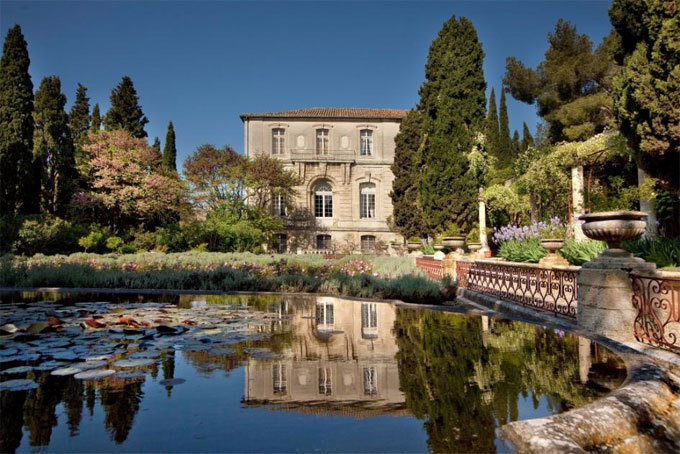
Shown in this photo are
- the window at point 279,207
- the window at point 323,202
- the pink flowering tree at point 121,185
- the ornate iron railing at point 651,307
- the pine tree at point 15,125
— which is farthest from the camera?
the window at point 323,202

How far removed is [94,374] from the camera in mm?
2715

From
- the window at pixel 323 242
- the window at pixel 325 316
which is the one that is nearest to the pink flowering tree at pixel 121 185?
the window at pixel 323 242

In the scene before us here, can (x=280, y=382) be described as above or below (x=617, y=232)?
below

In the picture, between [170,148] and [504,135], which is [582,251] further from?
[170,148]

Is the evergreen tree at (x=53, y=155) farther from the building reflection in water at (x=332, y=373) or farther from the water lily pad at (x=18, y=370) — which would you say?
the water lily pad at (x=18, y=370)

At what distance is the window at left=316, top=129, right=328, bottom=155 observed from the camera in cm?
3150

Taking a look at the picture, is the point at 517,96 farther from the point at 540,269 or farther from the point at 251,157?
the point at 540,269

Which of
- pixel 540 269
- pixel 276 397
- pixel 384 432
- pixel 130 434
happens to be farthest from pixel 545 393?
pixel 540 269

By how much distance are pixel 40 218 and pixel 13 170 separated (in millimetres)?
2563

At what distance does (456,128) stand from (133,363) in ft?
58.4

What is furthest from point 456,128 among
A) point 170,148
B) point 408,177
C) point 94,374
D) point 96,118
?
point 96,118

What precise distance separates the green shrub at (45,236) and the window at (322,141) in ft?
54.2

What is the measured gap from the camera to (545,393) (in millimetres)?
2559

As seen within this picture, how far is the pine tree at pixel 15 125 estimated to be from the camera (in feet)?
62.1
